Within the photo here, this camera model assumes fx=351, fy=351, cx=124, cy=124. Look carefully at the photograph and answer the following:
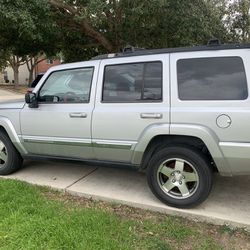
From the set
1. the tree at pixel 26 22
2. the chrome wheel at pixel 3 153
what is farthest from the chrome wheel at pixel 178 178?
the tree at pixel 26 22

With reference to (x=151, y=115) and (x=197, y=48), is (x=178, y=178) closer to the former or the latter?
(x=151, y=115)

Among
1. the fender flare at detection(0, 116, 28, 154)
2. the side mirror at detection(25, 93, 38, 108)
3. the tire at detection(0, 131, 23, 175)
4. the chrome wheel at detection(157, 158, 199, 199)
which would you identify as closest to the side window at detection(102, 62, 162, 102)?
the chrome wheel at detection(157, 158, 199, 199)

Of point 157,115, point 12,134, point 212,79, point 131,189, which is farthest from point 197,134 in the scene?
point 12,134

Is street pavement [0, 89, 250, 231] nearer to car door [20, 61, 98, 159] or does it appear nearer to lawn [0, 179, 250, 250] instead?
lawn [0, 179, 250, 250]

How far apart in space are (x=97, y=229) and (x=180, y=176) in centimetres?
115

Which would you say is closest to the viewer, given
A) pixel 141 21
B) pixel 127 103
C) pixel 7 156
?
pixel 127 103

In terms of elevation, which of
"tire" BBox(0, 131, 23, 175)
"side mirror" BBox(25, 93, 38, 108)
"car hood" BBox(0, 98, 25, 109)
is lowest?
"tire" BBox(0, 131, 23, 175)

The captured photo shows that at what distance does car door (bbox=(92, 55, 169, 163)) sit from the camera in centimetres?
412

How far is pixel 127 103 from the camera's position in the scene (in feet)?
14.1

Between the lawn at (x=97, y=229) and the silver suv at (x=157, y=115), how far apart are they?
43cm

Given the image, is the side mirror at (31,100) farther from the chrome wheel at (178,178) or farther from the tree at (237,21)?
the tree at (237,21)

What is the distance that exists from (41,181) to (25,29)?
13.4 ft

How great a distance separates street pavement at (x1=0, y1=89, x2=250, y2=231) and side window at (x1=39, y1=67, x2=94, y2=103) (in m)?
0.96

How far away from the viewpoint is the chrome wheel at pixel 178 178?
13.3 ft
